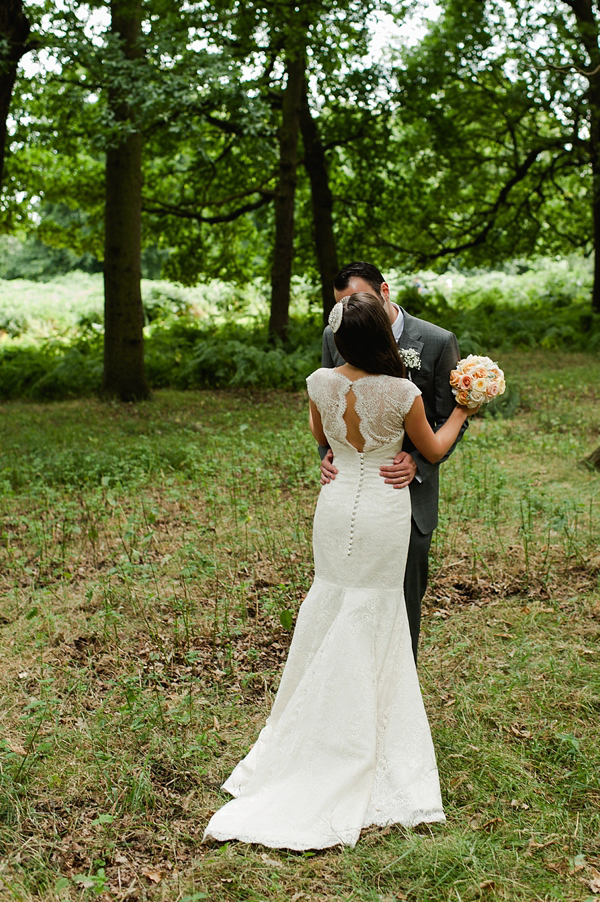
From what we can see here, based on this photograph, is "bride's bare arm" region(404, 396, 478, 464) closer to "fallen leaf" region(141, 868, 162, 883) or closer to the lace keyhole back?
the lace keyhole back

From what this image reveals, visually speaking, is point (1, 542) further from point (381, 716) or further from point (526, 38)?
point (526, 38)

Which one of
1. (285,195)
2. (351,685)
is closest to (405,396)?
(351,685)

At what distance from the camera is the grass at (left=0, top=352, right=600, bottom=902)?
3.32 m

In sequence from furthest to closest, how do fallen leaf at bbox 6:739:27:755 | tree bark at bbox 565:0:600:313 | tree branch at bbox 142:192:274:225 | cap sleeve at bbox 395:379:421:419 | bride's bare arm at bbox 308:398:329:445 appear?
tree branch at bbox 142:192:274:225
tree bark at bbox 565:0:600:313
fallen leaf at bbox 6:739:27:755
bride's bare arm at bbox 308:398:329:445
cap sleeve at bbox 395:379:421:419

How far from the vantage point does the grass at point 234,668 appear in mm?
3320

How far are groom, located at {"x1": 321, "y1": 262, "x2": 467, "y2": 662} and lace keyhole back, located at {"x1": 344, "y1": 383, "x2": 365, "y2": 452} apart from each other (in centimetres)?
17

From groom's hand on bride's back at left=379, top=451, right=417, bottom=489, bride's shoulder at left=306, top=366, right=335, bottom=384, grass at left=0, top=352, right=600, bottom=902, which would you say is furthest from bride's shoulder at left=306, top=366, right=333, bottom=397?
grass at left=0, top=352, right=600, bottom=902

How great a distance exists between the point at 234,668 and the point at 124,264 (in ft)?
32.7

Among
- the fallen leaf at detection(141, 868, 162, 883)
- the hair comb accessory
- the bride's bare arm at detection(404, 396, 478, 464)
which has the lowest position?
the fallen leaf at detection(141, 868, 162, 883)

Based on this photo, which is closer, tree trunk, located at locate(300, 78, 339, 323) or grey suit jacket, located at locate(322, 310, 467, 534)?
grey suit jacket, located at locate(322, 310, 467, 534)

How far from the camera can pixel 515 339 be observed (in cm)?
2011

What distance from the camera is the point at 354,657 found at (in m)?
3.72

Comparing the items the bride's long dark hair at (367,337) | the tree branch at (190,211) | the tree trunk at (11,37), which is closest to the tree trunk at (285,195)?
the tree branch at (190,211)

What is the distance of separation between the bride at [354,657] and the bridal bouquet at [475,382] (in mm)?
102
